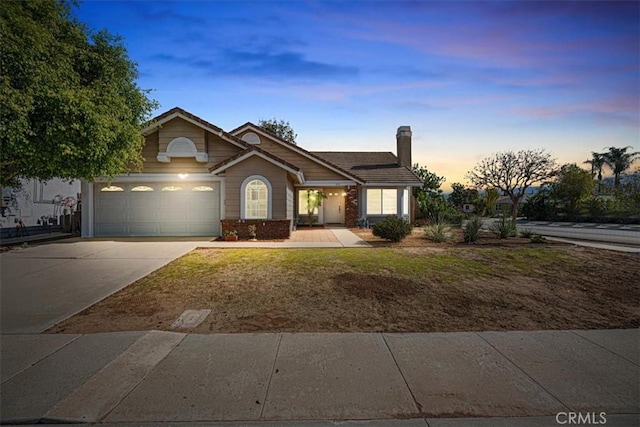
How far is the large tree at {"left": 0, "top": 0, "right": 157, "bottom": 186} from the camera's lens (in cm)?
896

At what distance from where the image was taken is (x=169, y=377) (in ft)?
11.1

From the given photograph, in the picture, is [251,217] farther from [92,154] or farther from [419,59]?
[419,59]

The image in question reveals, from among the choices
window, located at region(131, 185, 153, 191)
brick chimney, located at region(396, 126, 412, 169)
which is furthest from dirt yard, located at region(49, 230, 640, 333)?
brick chimney, located at region(396, 126, 412, 169)

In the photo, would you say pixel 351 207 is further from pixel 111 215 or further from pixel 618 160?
pixel 618 160

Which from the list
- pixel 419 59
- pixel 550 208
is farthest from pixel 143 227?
pixel 550 208

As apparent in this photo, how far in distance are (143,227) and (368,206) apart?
12.9 metres

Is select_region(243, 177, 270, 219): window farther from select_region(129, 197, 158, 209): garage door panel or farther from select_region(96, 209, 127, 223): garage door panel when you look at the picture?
select_region(96, 209, 127, 223): garage door panel

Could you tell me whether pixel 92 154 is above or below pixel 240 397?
above

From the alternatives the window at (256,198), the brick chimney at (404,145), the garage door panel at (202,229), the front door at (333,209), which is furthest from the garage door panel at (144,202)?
the brick chimney at (404,145)

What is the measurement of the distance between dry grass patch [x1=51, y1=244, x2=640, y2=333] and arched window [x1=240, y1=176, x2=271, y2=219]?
4.87 metres

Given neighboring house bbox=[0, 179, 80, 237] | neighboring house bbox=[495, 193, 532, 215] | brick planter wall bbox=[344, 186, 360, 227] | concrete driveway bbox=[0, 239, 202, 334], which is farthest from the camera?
neighboring house bbox=[495, 193, 532, 215]

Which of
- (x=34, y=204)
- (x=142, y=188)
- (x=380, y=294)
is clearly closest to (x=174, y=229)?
(x=142, y=188)

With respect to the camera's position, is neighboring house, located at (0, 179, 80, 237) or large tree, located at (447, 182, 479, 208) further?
large tree, located at (447, 182, 479, 208)

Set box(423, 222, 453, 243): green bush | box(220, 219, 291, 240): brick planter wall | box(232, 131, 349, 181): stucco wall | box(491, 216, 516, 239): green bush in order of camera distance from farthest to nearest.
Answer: box(232, 131, 349, 181): stucco wall < box(220, 219, 291, 240): brick planter wall < box(491, 216, 516, 239): green bush < box(423, 222, 453, 243): green bush
